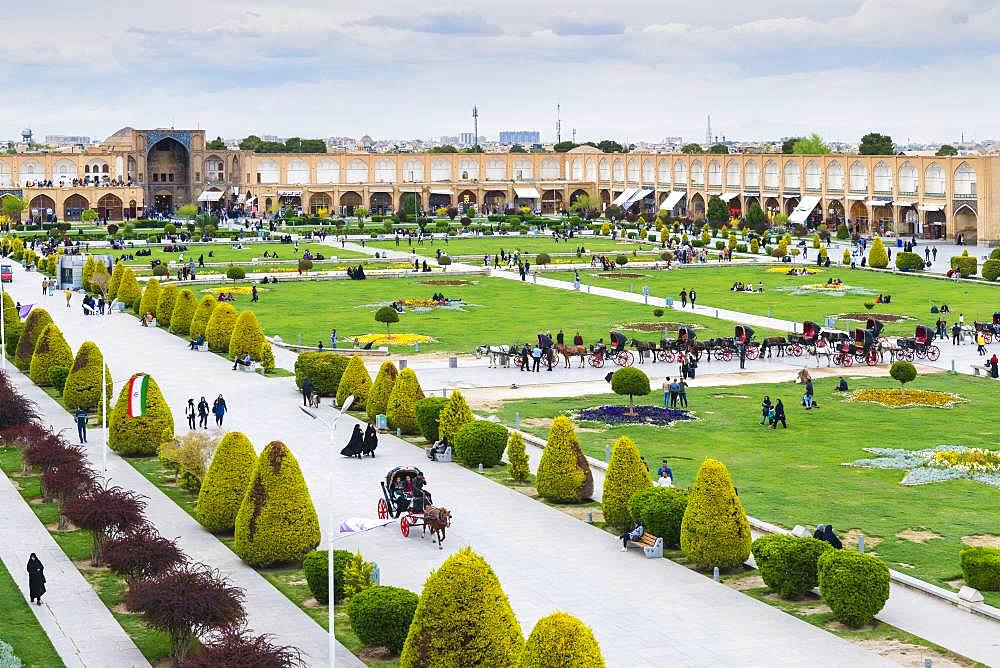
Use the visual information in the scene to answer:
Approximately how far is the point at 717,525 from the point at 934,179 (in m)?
73.2

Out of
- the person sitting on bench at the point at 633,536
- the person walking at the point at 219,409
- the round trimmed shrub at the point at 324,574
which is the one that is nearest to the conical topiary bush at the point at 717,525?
the person sitting on bench at the point at 633,536

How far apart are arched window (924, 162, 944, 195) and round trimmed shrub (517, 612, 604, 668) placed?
3150 inches

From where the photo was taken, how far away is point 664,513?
2336 centimetres

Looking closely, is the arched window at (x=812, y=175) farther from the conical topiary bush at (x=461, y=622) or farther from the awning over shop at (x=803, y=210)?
the conical topiary bush at (x=461, y=622)

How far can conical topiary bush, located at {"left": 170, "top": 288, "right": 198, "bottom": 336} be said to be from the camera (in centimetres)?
5084

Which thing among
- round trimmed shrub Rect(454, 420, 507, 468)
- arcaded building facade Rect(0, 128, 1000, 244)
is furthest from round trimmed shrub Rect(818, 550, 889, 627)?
arcaded building facade Rect(0, 128, 1000, 244)

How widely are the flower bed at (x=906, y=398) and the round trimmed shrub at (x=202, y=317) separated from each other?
20.6 metres

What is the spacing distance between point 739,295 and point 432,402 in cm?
→ 3168

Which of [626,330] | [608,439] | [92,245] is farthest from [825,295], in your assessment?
[92,245]

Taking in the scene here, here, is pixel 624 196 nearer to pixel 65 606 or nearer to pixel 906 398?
pixel 906 398

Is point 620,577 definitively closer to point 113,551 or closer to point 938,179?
point 113,551

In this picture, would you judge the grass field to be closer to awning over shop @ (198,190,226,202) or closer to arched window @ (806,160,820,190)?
arched window @ (806,160,820,190)

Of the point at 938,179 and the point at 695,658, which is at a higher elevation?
the point at 938,179

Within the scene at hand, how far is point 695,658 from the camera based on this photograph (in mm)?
18438
